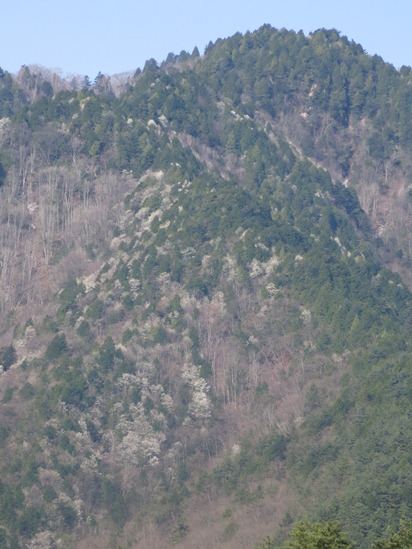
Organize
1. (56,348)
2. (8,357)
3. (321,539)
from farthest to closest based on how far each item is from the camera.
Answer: (8,357), (56,348), (321,539)

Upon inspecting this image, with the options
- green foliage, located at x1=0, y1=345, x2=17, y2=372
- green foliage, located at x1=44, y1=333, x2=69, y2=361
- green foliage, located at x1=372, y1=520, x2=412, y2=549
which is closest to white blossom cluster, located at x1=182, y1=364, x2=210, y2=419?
green foliage, located at x1=44, y1=333, x2=69, y2=361

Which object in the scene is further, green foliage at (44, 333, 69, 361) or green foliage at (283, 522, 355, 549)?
green foliage at (44, 333, 69, 361)

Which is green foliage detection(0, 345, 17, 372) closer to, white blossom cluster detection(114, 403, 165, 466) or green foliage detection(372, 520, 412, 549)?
white blossom cluster detection(114, 403, 165, 466)

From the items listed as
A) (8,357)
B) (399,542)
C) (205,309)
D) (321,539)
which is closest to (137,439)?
(205,309)

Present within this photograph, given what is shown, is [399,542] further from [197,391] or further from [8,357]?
[8,357]

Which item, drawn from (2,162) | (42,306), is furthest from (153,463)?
(2,162)

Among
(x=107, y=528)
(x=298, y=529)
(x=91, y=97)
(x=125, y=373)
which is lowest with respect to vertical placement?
(x=107, y=528)

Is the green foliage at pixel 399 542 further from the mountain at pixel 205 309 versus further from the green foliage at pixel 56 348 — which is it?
the green foliage at pixel 56 348

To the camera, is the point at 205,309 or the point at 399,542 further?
the point at 205,309

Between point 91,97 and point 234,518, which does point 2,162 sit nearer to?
A: point 91,97
